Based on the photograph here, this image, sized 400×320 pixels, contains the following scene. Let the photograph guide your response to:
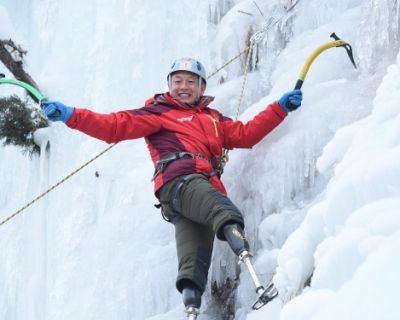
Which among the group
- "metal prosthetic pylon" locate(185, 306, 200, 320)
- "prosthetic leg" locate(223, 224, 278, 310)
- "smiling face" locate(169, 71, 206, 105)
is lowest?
"metal prosthetic pylon" locate(185, 306, 200, 320)

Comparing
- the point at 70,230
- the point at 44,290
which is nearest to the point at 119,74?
the point at 70,230

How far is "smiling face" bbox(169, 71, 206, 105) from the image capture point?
3.00 metres

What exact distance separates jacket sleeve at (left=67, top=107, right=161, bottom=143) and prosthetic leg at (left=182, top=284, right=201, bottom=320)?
0.90 m

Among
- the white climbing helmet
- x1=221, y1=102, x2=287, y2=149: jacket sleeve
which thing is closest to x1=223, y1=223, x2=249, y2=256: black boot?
x1=221, y1=102, x2=287, y2=149: jacket sleeve

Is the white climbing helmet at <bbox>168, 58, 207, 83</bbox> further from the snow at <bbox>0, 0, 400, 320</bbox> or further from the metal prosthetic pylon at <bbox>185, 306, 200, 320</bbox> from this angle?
the metal prosthetic pylon at <bbox>185, 306, 200, 320</bbox>

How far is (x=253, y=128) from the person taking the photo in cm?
281

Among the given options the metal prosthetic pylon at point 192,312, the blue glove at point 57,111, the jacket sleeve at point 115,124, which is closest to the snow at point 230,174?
the metal prosthetic pylon at point 192,312

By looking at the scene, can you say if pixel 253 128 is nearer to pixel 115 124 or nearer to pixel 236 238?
pixel 115 124

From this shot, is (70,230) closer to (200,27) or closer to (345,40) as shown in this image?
(200,27)


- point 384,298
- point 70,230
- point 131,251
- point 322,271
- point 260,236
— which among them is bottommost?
point 384,298

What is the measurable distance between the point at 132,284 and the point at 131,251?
0.85 feet

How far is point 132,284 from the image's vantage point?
3297 millimetres

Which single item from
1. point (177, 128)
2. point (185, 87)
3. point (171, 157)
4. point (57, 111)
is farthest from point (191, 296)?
point (185, 87)

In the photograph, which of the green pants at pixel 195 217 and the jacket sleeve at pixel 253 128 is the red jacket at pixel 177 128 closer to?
the jacket sleeve at pixel 253 128
